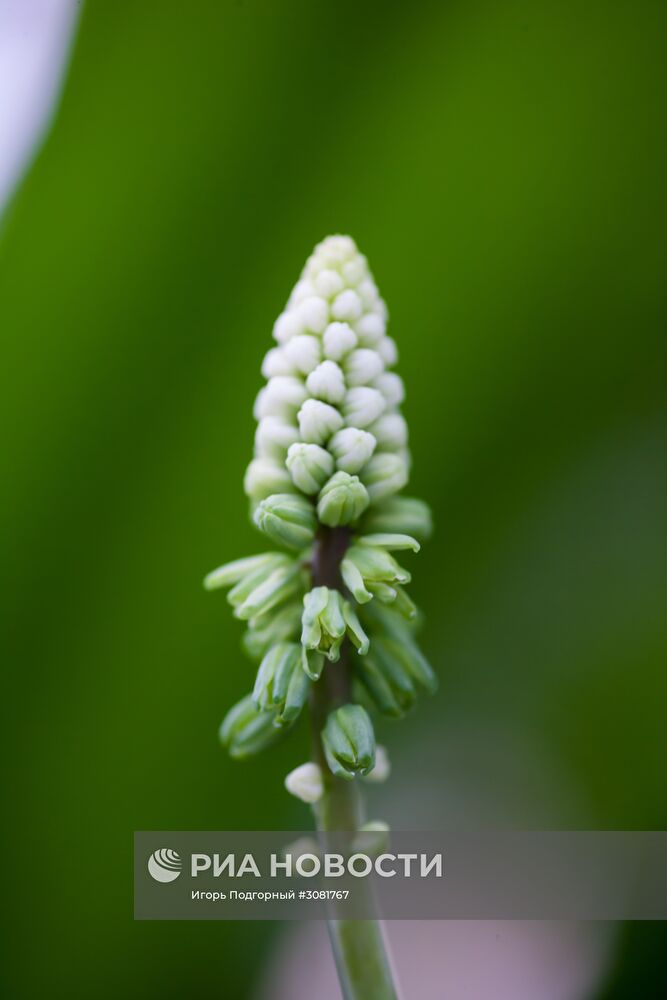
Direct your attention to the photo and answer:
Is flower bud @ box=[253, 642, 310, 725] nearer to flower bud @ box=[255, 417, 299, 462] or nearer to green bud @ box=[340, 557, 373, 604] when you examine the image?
green bud @ box=[340, 557, 373, 604]

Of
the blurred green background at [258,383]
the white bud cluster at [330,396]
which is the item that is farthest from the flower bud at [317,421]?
the blurred green background at [258,383]

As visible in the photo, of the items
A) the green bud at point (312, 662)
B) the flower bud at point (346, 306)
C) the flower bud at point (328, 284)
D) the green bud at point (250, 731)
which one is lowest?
the green bud at point (250, 731)

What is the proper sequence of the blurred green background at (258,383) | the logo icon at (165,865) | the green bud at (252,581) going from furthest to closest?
the blurred green background at (258,383) < the logo icon at (165,865) < the green bud at (252,581)

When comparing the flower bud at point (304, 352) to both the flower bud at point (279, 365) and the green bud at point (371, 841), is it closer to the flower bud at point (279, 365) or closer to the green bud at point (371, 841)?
the flower bud at point (279, 365)

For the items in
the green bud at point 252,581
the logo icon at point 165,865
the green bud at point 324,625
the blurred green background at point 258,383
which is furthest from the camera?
the blurred green background at point 258,383

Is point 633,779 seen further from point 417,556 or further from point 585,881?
point 417,556

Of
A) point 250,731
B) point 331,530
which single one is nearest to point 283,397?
point 331,530
